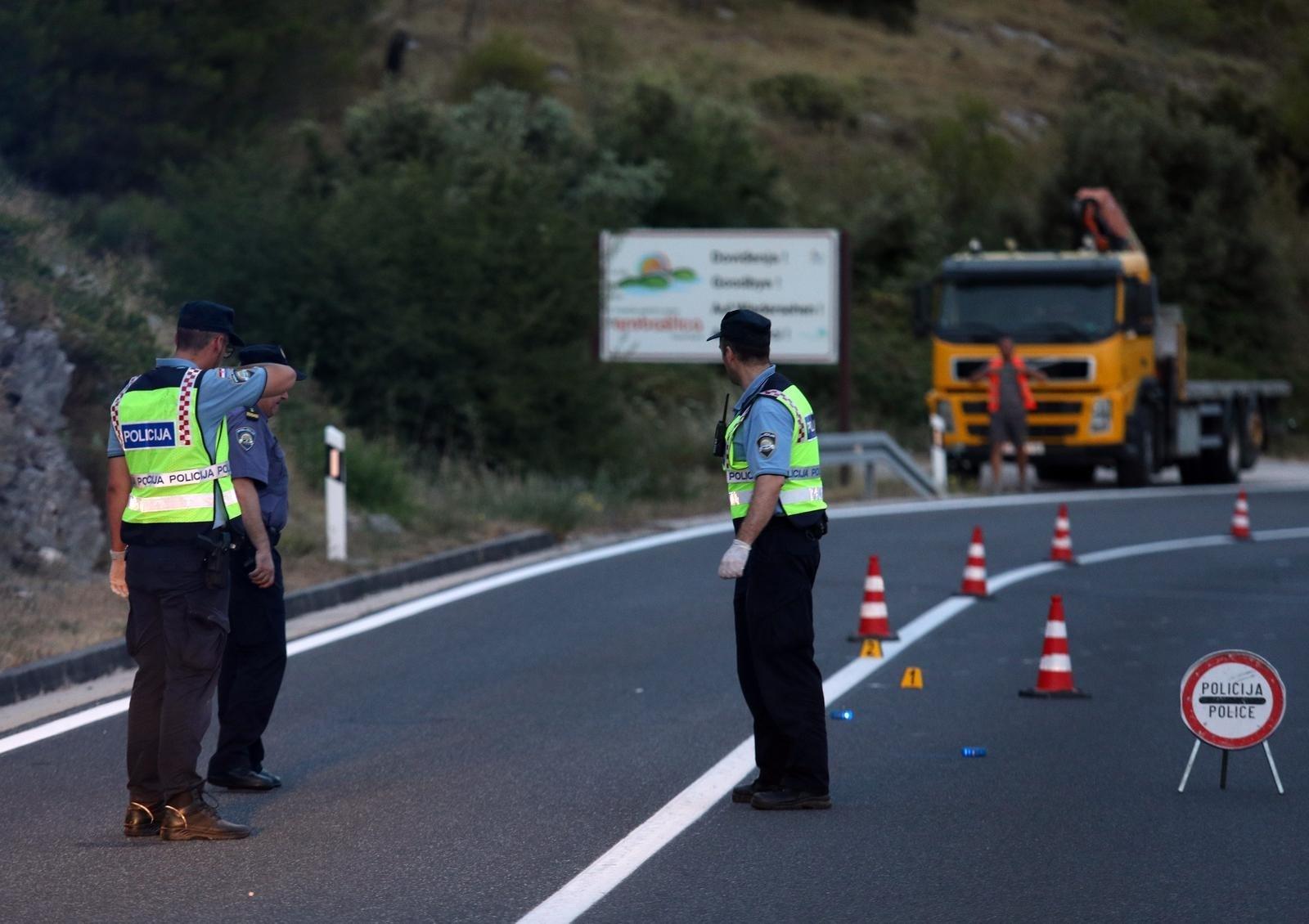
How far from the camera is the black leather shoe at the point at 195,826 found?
6723 millimetres

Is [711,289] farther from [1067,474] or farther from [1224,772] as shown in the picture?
[1224,772]

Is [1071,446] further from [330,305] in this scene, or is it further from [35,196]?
[35,196]

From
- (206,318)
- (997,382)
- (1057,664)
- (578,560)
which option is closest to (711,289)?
(997,382)

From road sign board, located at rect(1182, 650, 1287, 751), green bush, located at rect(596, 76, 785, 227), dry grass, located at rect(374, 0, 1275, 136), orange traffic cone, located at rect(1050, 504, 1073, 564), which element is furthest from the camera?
dry grass, located at rect(374, 0, 1275, 136)

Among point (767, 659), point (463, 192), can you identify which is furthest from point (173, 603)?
point (463, 192)

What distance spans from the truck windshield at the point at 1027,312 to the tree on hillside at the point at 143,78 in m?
11.6

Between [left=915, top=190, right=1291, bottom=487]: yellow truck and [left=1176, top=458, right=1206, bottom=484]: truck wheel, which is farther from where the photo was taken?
[left=1176, top=458, right=1206, bottom=484]: truck wheel

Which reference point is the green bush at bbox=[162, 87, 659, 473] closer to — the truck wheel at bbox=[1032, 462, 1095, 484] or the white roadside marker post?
the white roadside marker post

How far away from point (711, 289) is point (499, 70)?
34986 mm

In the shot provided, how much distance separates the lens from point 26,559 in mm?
12445

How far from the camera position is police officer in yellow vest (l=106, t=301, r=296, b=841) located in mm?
6633

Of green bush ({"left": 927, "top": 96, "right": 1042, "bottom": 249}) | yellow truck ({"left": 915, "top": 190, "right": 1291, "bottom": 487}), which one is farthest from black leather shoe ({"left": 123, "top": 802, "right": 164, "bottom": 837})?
green bush ({"left": 927, "top": 96, "right": 1042, "bottom": 249})

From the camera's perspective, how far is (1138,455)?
25406 millimetres

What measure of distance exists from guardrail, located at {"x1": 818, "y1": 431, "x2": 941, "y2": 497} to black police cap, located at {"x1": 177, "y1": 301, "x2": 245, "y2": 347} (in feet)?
50.2
